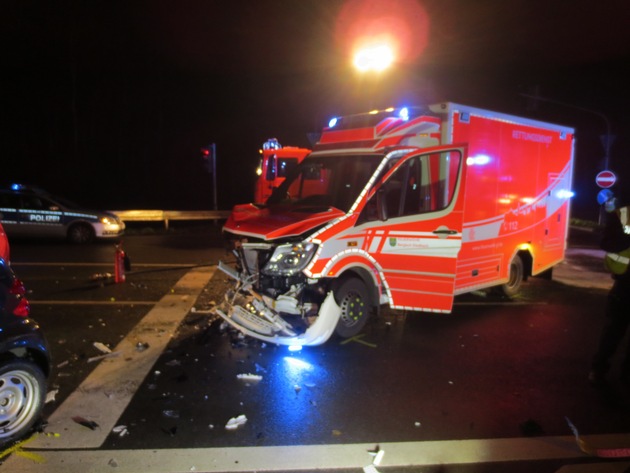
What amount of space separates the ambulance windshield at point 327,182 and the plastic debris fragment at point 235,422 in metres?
2.69

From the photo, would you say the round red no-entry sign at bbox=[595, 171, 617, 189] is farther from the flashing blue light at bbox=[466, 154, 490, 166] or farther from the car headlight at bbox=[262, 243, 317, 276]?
the car headlight at bbox=[262, 243, 317, 276]

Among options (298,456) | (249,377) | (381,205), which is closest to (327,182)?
(381,205)

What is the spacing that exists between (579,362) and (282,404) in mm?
3591

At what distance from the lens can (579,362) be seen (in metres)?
5.72

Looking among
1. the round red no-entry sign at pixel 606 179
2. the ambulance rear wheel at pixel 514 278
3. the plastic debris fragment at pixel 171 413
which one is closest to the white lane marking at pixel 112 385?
the plastic debris fragment at pixel 171 413

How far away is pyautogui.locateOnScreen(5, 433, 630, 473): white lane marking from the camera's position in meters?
3.47

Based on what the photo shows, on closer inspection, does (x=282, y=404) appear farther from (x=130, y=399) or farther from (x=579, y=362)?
(x=579, y=362)

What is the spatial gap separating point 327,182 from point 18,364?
4.20 meters

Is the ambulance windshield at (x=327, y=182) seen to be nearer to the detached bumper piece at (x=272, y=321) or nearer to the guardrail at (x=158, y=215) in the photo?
the detached bumper piece at (x=272, y=321)

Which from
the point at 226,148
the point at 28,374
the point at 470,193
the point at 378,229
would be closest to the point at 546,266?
the point at 470,193

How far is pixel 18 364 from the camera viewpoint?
147 inches

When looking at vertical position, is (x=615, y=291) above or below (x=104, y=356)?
above

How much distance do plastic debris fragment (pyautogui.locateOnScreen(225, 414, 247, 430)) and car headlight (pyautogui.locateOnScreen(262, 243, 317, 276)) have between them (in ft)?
5.97

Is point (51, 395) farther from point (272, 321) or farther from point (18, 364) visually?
point (272, 321)
